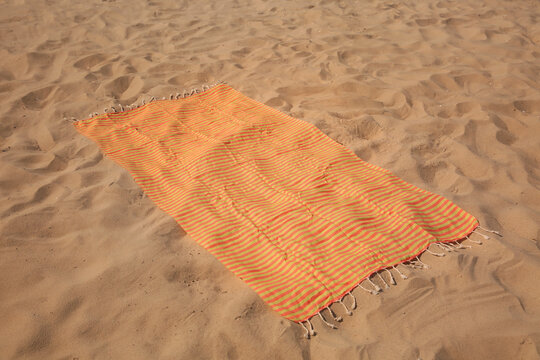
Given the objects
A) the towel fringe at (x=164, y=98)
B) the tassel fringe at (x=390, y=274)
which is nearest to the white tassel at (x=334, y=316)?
the tassel fringe at (x=390, y=274)

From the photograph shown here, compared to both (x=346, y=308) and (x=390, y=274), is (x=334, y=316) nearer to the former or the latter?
(x=346, y=308)

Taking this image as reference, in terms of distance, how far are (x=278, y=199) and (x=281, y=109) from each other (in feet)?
4.03

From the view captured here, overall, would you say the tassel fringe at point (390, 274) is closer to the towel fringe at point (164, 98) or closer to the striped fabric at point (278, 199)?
the striped fabric at point (278, 199)

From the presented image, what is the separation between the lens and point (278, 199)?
247cm

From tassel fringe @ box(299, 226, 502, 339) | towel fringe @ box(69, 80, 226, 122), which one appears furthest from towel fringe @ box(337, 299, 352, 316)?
towel fringe @ box(69, 80, 226, 122)

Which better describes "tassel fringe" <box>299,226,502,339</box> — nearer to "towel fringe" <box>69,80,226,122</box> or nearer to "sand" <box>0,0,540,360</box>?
"sand" <box>0,0,540,360</box>

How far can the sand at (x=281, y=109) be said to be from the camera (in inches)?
67.1

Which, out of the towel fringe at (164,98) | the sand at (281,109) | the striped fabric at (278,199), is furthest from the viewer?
the towel fringe at (164,98)

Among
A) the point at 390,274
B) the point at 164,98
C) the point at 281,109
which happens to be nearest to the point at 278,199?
the point at 390,274

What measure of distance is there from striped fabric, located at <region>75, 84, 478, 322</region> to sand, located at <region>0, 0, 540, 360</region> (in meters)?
0.11

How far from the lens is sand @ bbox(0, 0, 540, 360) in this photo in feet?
5.59

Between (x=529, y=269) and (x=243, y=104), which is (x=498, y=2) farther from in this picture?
(x=529, y=269)

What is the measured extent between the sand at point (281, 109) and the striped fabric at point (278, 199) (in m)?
0.11

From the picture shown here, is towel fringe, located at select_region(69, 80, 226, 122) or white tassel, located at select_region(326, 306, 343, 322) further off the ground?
towel fringe, located at select_region(69, 80, 226, 122)
